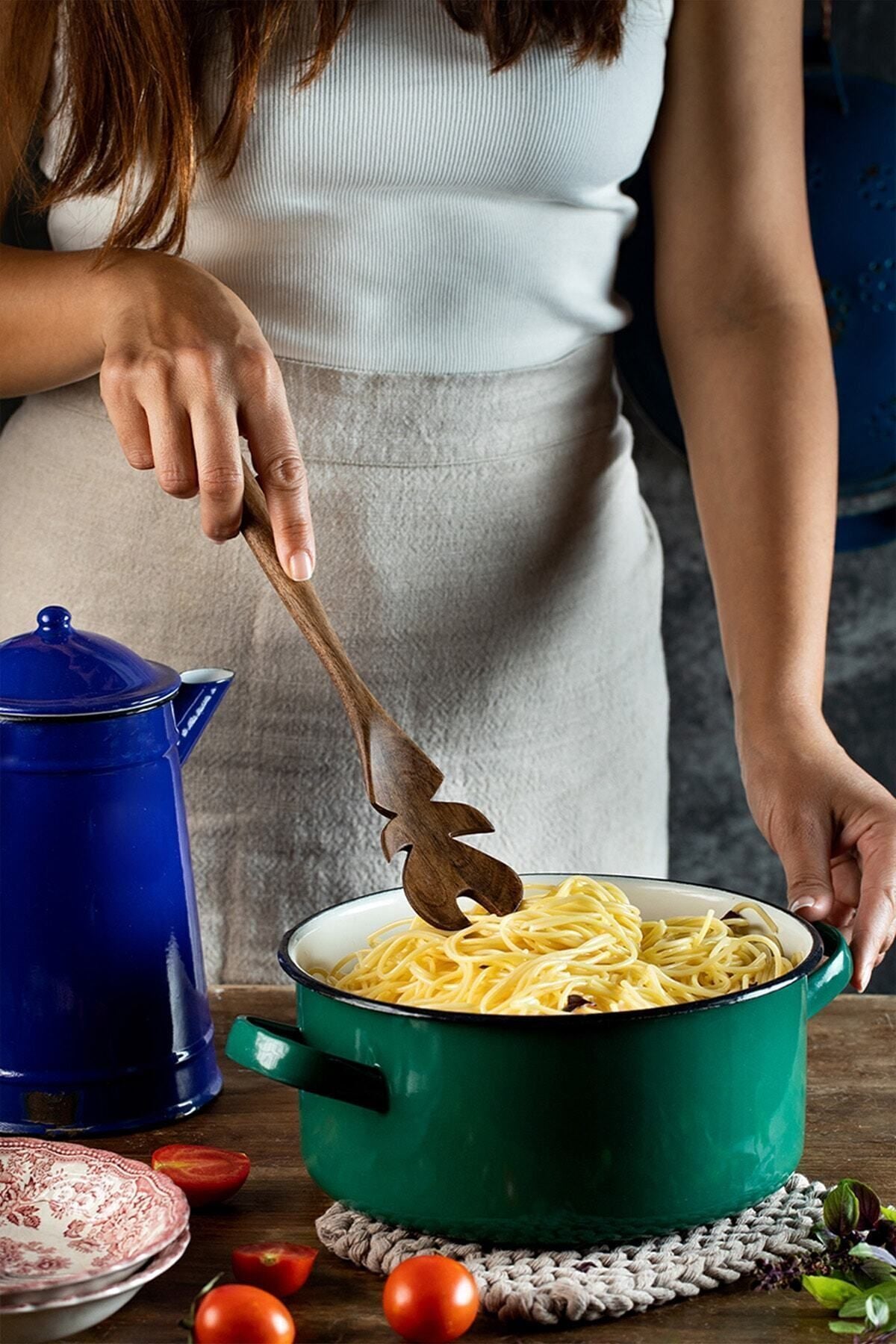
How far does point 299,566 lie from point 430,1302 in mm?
455

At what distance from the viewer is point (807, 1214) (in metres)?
0.80

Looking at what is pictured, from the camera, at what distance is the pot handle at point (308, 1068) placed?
29.3 inches

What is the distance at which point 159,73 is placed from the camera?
46.5 inches

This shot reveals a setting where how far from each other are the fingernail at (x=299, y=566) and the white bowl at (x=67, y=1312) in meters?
0.42

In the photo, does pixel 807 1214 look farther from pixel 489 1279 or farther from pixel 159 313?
pixel 159 313

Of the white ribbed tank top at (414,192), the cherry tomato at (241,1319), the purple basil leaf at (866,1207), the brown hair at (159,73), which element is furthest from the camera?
the white ribbed tank top at (414,192)

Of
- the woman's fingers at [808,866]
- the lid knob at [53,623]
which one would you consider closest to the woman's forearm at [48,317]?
the lid knob at [53,623]

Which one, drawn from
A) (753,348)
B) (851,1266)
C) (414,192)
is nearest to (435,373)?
(414,192)

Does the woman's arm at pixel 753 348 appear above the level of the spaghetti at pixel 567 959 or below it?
above

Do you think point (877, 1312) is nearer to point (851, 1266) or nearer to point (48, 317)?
point (851, 1266)

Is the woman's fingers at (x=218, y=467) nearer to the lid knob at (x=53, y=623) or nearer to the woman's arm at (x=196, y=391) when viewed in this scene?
the woman's arm at (x=196, y=391)

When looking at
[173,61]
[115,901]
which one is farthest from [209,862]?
[173,61]

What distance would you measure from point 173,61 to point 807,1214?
96cm

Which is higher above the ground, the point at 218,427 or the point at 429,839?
the point at 218,427
